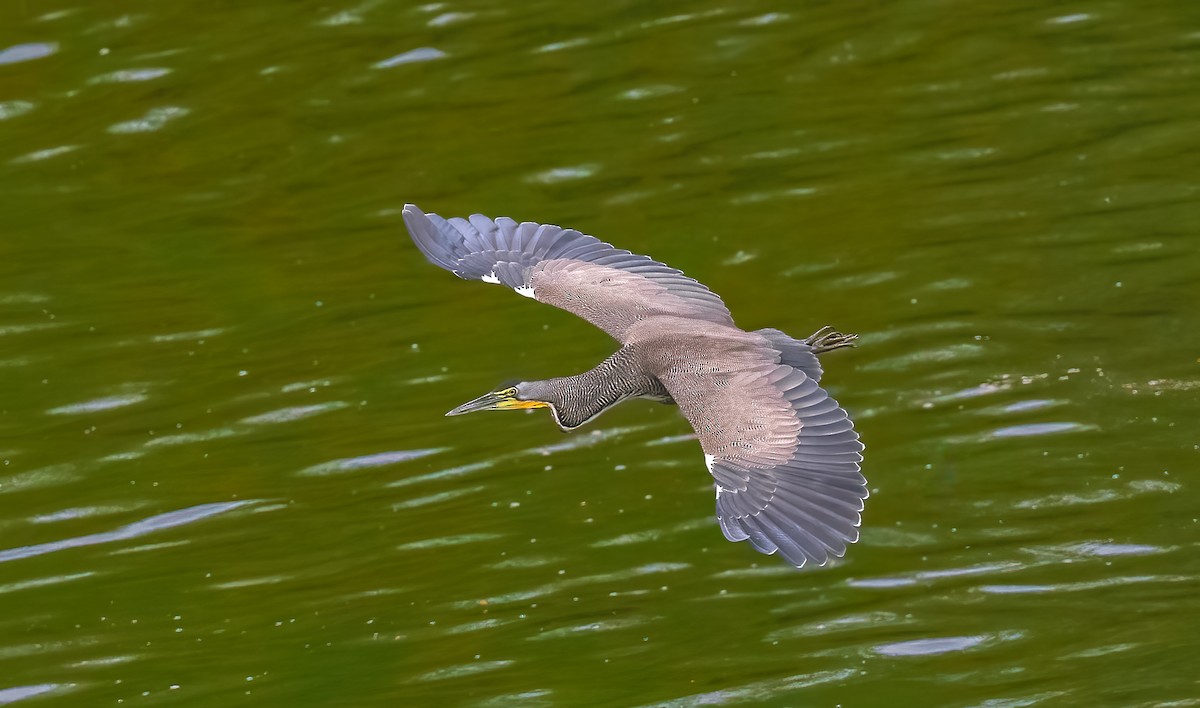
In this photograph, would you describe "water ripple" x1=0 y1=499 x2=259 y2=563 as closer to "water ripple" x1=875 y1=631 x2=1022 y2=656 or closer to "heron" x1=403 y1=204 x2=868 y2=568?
"heron" x1=403 y1=204 x2=868 y2=568

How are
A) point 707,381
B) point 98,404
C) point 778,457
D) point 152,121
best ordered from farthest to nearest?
point 152,121, point 98,404, point 707,381, point 778,457

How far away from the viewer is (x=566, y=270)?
393 inches

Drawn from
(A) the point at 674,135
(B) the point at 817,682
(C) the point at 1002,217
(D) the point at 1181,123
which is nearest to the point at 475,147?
(A) the point at 674,135

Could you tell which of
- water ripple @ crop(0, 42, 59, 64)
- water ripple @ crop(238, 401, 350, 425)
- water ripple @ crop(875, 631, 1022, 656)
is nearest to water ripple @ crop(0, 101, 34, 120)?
water ripple @ crop(0, 42, 59, 64)

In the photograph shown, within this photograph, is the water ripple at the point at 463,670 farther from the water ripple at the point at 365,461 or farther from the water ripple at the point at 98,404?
the water ripple at the point at 98,404

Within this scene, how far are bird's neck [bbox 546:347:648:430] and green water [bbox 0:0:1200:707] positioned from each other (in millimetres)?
904

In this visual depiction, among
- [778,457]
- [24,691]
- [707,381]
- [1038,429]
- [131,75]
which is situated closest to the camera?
[778,457]

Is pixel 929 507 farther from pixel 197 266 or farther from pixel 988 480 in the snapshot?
pixel 197 266

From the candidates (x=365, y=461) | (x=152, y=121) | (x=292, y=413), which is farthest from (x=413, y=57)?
(x=365, y=461)

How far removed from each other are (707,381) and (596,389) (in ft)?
3.04

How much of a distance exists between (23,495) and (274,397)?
1429mm

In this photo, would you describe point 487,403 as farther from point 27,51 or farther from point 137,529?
point 27,51

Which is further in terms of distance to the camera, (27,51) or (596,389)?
(27,51)

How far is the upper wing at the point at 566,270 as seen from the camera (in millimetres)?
9594
